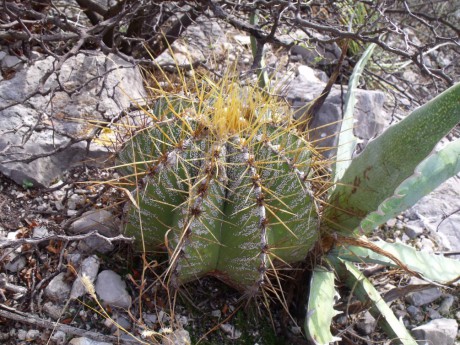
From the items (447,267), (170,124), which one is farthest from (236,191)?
(447,267)

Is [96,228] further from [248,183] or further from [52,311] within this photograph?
[248,183]

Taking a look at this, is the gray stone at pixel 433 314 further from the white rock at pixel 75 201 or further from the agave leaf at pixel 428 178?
the white rock at pixel 75 201

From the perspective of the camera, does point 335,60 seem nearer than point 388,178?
No

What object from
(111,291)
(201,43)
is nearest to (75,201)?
(111,291)

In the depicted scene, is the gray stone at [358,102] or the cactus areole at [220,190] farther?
the gray stone at [358,102]

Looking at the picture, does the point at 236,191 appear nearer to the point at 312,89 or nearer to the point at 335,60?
the point at 312,89

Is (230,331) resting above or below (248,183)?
below

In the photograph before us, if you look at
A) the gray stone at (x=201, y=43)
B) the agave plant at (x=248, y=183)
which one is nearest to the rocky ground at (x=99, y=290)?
the agave plant at (x=248, y=183)
